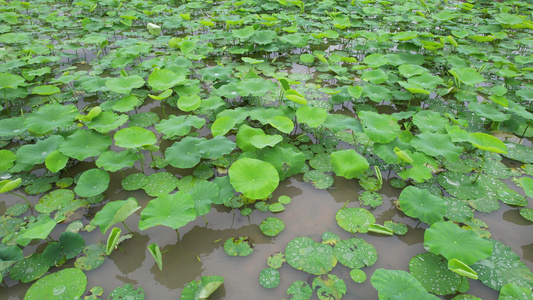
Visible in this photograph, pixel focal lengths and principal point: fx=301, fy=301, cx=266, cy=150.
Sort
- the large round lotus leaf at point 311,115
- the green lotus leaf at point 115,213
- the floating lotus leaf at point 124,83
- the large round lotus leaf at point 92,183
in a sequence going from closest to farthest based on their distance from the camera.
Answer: the green lotus leaf at point 115,213
the large round lotus leaf at point 92,183
the large round lotus leaf at point 311,115
the floating lotus leaf at point 124,83

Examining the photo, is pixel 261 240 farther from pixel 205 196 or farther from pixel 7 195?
pixel 7 195

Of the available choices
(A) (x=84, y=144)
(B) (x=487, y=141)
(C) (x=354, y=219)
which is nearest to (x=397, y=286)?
(C) (x=354, y=219)

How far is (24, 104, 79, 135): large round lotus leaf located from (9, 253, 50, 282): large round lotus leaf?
4.97 feet

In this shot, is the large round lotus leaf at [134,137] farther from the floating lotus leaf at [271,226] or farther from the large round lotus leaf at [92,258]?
the floating lotus leaf at [271,226]

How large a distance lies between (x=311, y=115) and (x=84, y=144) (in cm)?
261

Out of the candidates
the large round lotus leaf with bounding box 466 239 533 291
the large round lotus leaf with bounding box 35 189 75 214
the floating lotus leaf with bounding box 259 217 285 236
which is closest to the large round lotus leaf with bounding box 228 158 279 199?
the floating lotus leaf with bounding box 259 217 285 236

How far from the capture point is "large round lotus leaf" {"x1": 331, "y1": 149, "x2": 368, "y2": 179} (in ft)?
10.1

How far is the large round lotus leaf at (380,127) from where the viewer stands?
130 inches

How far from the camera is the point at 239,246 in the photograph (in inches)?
104

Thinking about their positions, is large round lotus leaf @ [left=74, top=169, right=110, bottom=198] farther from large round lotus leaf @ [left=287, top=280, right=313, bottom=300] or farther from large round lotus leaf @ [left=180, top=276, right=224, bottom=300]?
large round lotus leaf @ [left=287, top=280, right=313, bottom=300]

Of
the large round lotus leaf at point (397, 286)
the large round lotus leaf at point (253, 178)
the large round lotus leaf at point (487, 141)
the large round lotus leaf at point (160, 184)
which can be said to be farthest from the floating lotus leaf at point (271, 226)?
the large round lotus leaf at point (487, 141)

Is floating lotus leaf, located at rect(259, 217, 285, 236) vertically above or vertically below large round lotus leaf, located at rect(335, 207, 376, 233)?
above

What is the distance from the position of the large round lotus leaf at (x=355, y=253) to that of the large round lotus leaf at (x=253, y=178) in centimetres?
78

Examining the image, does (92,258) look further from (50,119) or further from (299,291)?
(50,119)
